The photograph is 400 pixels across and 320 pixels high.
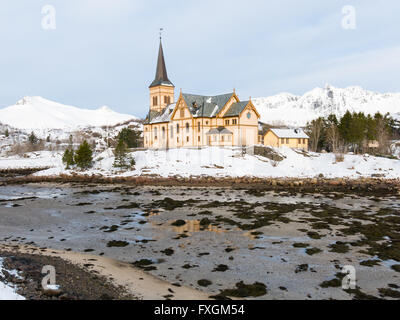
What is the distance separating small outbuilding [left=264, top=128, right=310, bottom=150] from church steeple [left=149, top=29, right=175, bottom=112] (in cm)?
2487

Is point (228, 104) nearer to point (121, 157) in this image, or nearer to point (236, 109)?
point (236, 109)

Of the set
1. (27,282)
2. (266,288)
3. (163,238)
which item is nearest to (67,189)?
(163,238)

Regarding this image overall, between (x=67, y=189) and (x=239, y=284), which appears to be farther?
(x=67, y=189)

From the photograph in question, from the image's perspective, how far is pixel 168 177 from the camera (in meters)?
46.8

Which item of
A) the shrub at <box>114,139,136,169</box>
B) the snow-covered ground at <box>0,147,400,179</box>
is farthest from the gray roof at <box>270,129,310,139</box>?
the shrub at <box>114,139,136,169</box>

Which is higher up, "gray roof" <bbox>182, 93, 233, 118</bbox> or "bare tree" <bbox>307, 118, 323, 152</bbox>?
"gray roof" <bbox>182, 93, 233, 118</bbox>

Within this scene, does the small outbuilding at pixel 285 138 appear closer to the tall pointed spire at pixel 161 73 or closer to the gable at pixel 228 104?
the gable at pixel 228 104

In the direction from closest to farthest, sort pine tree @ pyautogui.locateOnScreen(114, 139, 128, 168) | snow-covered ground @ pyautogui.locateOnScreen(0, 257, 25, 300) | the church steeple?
1. snow-covered ground @ pyautogui.locateOnScreen(0, 257, 25, 300)
2. pine tree @ pyautogui.locateOnScreen(114, 139, 128, 168)
3. the church steeple

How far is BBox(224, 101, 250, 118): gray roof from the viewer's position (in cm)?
6022

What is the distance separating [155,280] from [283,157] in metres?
48.3

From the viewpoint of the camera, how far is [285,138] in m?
71.5

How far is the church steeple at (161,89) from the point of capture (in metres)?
75.7

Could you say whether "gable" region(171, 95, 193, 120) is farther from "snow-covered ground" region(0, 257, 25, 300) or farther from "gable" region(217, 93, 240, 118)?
"snow-covered ground" region(0, 257, 25, 300)
